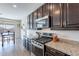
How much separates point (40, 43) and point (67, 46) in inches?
18.2

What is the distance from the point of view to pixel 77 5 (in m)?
1.41

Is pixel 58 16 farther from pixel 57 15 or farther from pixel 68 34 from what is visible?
pixel 68 34

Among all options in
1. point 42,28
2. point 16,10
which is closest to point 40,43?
point 42,28

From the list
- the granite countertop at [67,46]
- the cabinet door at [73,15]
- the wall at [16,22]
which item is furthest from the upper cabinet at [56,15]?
the wall at [16,22]

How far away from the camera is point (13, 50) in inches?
66.1

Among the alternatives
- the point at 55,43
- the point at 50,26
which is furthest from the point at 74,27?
the point at 50,26

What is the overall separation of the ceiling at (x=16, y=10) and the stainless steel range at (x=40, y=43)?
19.3 inches

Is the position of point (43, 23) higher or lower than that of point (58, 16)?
lower

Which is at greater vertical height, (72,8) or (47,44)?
(72,8)

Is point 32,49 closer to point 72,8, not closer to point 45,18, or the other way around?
point 45,18

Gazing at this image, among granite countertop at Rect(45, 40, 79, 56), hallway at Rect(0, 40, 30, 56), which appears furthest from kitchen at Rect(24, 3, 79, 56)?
hallway at Rect(0, 40, 30, 56)

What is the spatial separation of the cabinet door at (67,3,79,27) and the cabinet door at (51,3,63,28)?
8.2 inches

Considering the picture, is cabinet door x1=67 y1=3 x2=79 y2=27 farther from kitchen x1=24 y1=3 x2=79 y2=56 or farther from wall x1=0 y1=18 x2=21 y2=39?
wall x1=0 y1=18 x2=21 y2=39

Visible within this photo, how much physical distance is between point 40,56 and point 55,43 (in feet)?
1.08
